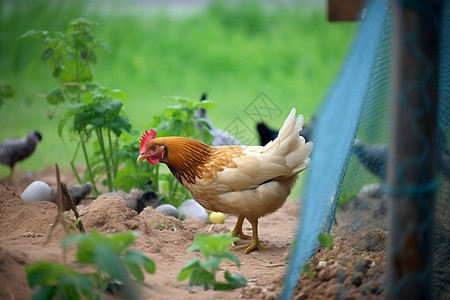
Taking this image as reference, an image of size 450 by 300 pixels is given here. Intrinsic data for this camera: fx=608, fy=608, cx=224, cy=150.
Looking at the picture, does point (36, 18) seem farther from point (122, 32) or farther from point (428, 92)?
point (428, 92)

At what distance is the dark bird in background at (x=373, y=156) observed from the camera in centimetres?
350

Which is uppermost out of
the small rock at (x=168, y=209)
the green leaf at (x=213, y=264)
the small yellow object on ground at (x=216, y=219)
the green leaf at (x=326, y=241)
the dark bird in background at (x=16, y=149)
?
the green leaf at (x=213, y=264)

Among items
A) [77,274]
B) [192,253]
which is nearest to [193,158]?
[192,253]

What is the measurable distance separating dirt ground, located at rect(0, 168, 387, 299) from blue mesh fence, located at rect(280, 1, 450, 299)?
171 mm

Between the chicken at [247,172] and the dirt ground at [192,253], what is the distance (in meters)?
0.34

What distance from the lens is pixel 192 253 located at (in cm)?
397

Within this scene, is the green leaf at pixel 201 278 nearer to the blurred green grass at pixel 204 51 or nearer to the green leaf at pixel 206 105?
the green leaf at pixel 206 105

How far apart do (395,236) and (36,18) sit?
8.49 metres

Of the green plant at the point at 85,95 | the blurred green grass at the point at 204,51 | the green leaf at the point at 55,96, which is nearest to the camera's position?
the green plant at the point at 85,95

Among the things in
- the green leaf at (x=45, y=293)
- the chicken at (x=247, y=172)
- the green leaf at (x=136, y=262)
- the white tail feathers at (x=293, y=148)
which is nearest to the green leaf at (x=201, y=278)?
the green leaf at (x=136, y=262)

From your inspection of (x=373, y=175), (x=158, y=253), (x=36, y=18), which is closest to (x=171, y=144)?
(x=158, y=253)

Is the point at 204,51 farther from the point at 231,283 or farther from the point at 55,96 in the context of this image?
the point at 231,283

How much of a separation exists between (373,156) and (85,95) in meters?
2.70

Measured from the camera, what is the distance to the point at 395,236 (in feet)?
7.65
